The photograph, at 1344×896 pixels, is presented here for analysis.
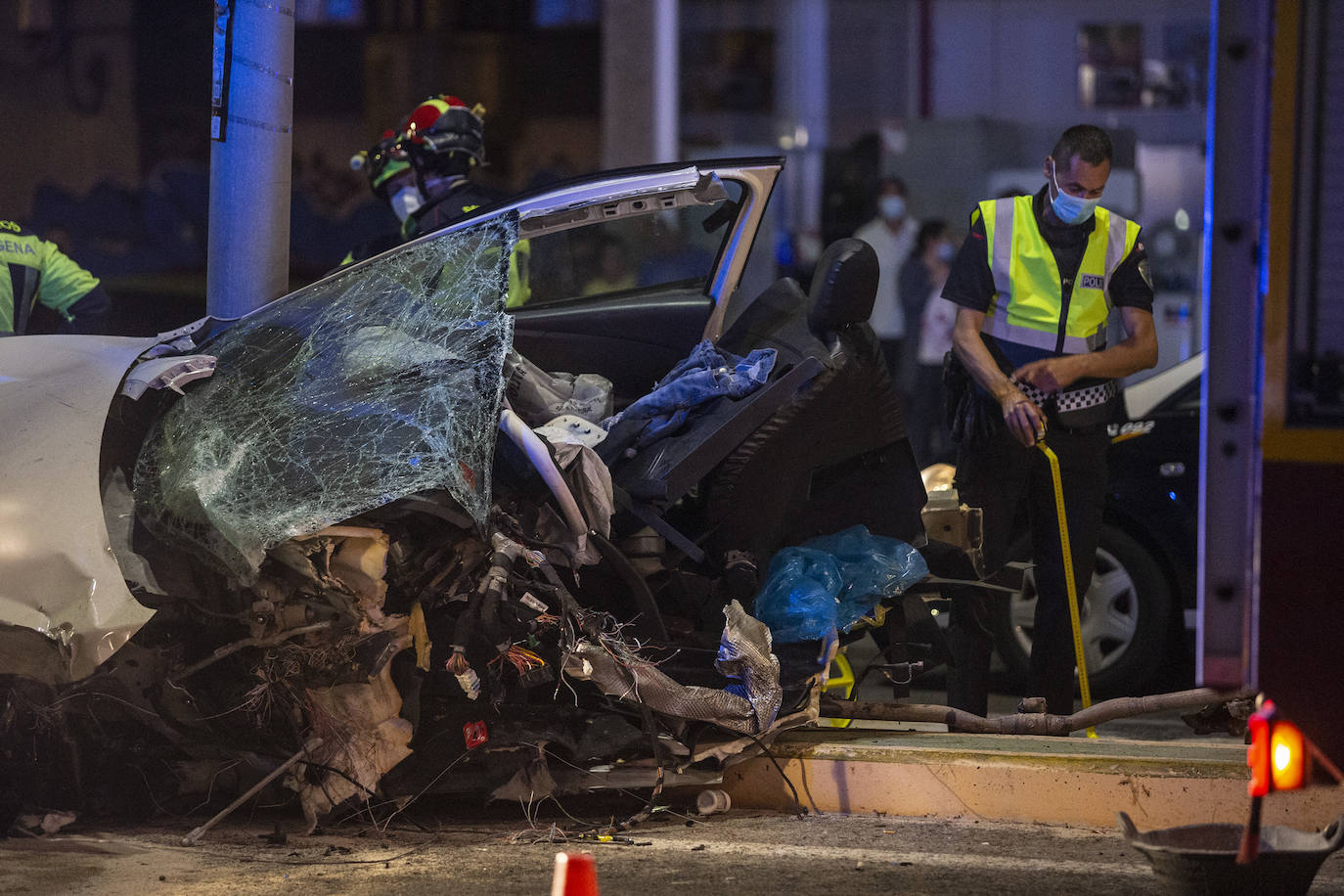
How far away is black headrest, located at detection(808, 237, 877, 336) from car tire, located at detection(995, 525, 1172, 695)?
1.88m

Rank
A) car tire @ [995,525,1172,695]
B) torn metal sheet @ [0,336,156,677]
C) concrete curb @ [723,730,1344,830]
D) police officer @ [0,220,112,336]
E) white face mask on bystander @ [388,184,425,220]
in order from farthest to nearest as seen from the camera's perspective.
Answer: white face mask on bystander @ [388,184,425,220] < car tire @ [995,525,1172,695] < police officer @ [0,220,112,336] < concrete curb @ [723,730,1344,830] < torn metal sheet @ [0,336,156,677]

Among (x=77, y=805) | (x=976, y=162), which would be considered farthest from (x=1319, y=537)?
(x=976, y=162)

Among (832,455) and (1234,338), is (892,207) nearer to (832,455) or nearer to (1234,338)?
(832,455)

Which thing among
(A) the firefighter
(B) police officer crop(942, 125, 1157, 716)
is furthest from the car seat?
(A) the firefighter

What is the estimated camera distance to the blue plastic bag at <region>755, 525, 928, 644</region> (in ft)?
16.4

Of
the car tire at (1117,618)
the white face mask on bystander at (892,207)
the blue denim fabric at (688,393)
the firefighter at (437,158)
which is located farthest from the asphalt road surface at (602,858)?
the white face mask on bystander at (892,207)

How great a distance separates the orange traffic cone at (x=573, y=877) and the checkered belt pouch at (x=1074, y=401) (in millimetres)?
2815

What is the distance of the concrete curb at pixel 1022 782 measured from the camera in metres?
4.68

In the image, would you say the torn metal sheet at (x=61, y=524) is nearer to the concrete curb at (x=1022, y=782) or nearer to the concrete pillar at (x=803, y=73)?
the concrete curb at (x=1022, y=782)

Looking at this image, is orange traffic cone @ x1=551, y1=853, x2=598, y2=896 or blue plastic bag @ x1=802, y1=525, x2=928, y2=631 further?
blue plastic bag @ x1=802, y1=525, x2=928, y2=631

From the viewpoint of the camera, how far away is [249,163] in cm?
618

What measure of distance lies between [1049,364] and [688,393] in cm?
136

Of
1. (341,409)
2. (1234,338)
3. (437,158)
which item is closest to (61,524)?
(341,409)

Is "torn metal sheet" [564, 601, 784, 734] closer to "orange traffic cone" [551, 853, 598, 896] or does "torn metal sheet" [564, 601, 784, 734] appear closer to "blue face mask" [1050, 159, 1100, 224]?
"orange traffic cone" [551, 853, 598, 896]
